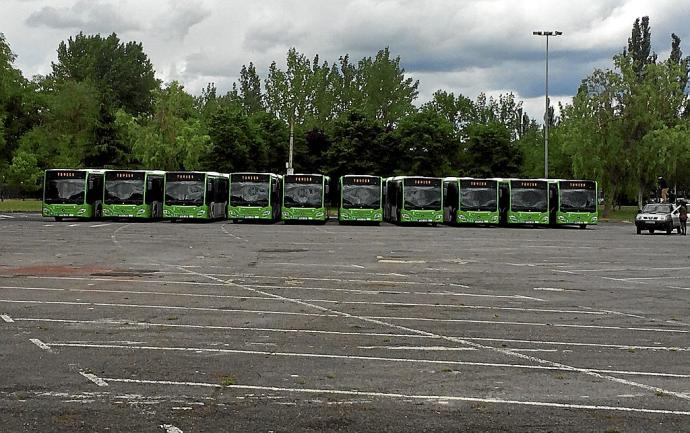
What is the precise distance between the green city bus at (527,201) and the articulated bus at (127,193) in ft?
64.4

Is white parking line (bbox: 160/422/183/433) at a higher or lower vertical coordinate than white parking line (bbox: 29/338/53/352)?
lower

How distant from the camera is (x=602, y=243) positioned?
36719 millimetres

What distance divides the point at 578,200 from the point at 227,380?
46.7 metres

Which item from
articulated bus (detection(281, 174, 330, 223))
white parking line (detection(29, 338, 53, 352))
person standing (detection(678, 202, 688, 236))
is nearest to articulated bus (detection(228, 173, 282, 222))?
articulated bus (detection(281, 174, 330, 223))

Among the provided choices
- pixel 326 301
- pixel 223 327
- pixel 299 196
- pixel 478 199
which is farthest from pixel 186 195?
pixel 223 327

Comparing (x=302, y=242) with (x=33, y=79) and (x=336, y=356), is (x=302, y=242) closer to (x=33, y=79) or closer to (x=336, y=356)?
(x=336, y=356)

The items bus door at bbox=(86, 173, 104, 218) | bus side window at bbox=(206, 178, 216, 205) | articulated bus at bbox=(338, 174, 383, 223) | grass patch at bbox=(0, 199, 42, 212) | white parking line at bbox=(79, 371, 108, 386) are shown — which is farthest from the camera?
grass patch at bbox=(0, 199, 42, 212)

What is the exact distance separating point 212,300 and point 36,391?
24.8 ft

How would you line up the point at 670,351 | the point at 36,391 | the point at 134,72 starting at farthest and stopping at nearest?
the point at 134,72 → the point at 670,351 → the point at 36,391

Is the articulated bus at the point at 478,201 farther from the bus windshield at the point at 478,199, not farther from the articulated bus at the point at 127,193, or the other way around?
the articulated bus at the point at 127,193

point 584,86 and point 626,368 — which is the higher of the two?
point 584,86

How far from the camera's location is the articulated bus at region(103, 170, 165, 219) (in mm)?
51656

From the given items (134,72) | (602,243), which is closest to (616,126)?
(602,243)

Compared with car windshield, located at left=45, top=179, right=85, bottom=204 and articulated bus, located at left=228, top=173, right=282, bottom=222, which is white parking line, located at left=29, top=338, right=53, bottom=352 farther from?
articulated bus, located at left=228, top=173, right=282, bottom=222
